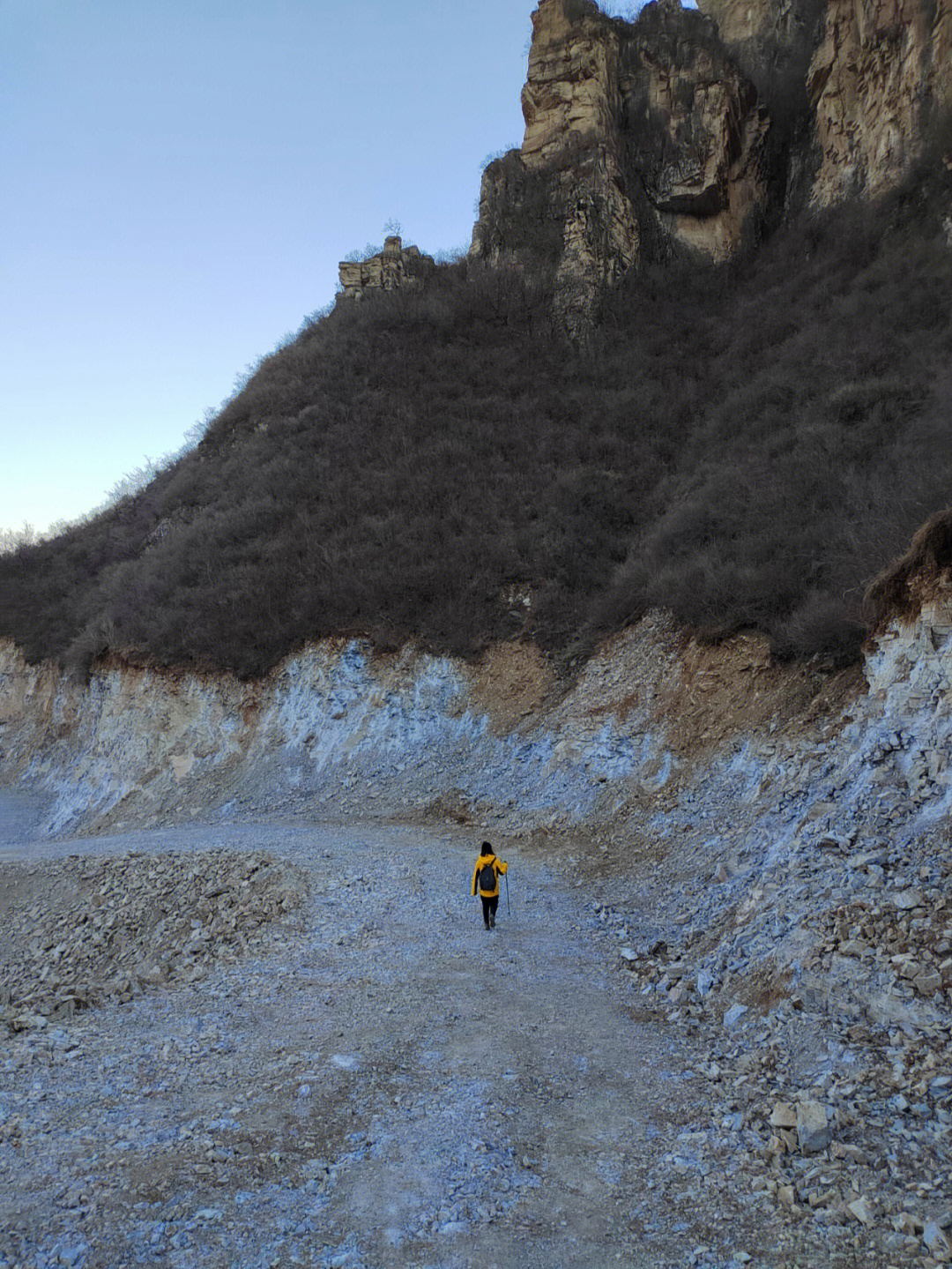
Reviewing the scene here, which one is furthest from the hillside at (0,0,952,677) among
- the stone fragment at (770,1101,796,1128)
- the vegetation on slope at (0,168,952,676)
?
the stone fragment at (770,1101,796,1128)

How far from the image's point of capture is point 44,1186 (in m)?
3.92

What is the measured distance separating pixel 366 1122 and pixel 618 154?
119 ft

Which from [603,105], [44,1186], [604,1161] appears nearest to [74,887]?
[44,1186]

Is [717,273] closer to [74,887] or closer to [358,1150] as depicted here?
[74,887]

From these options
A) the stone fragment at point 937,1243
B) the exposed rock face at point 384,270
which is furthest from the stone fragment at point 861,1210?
the exposed rock face at point 384,270

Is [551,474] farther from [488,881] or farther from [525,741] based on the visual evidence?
[488,881]

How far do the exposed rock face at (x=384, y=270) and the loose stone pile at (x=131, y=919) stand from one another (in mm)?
29773

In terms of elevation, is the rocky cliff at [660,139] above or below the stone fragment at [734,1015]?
above

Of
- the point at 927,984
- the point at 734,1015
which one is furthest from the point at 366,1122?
the point at 927,984

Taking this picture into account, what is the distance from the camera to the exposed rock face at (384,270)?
34.9 m

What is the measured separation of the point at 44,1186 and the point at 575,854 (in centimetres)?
891

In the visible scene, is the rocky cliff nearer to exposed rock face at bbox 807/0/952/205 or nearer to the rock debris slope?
exposed rock face at bbox 807/0/952/205

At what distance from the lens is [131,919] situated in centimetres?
1070

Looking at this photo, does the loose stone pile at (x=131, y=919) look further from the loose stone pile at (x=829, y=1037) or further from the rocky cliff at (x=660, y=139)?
the rocky cliff at (x=660, y=139)
